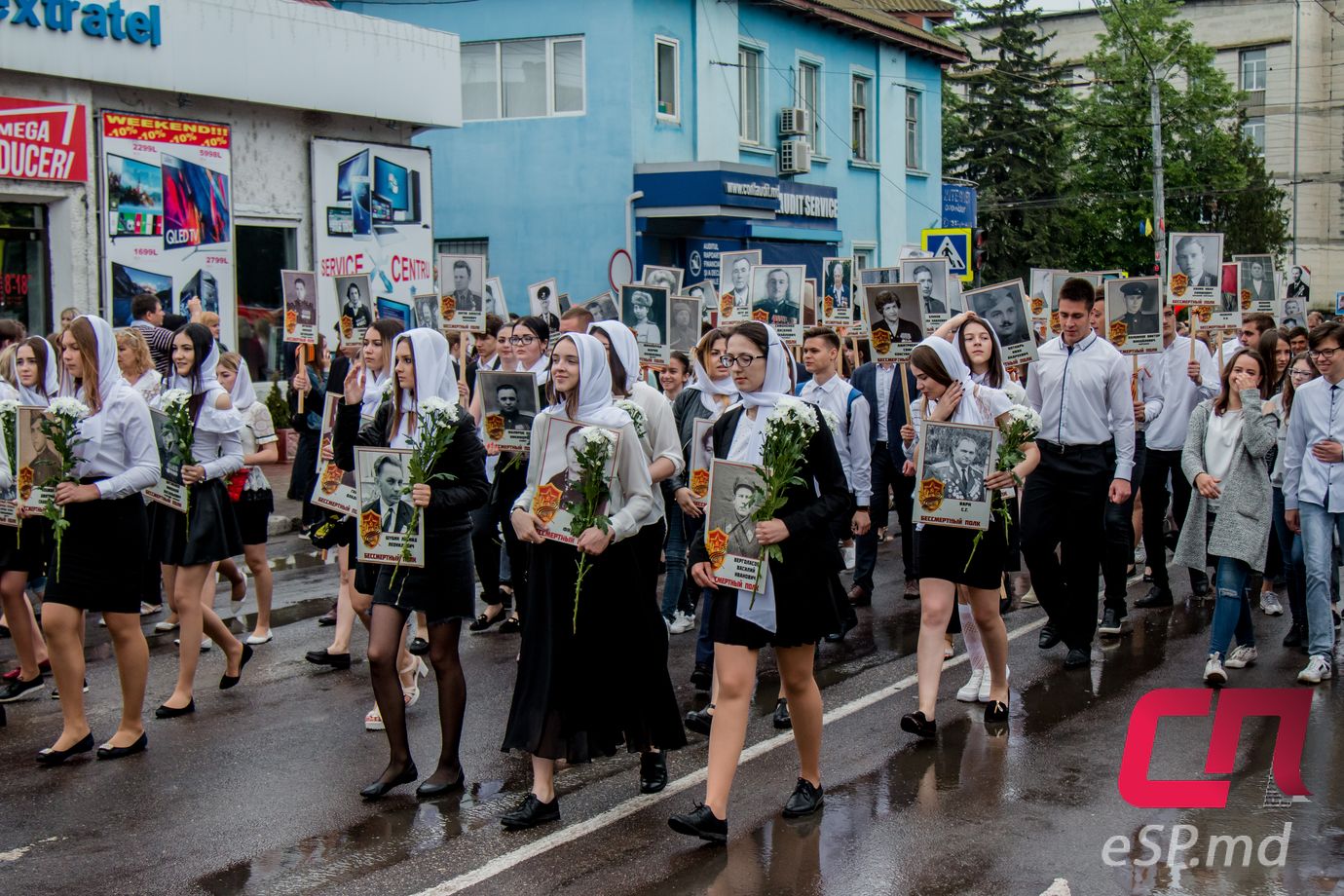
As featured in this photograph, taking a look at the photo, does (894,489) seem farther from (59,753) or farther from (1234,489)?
(59,753)

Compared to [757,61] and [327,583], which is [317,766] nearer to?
[327,583]

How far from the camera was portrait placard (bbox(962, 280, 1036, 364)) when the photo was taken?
401 inches

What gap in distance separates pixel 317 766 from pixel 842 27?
93.5 feet

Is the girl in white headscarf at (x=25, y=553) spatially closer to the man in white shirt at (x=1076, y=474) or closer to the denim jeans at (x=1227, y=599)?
the man in white shirt at (x=1076, y=474)

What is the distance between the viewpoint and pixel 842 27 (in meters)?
33.3

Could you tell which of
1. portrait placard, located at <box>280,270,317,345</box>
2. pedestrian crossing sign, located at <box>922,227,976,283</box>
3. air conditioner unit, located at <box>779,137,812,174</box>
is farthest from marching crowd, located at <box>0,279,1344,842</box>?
air conditioner unit, located at <box>779,137,812,174</box>

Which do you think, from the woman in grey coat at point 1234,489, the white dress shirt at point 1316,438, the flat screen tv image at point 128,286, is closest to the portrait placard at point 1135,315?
the woman in grey coat at point 1234,489

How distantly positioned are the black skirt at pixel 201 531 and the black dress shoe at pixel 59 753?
4.03 ft

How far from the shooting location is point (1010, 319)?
10250 millimetres

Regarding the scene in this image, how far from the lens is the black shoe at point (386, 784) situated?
6805 millimetres

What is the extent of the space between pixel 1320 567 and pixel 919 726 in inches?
110

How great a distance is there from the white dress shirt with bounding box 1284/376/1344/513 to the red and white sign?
13.7m

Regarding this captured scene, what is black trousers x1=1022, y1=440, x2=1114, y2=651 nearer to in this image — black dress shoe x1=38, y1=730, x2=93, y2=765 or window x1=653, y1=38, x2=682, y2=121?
black dress shoe x1=38, y1=730, x2=93, y2=765

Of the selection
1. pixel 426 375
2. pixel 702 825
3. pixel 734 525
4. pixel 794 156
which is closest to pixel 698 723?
pixel 702 825
